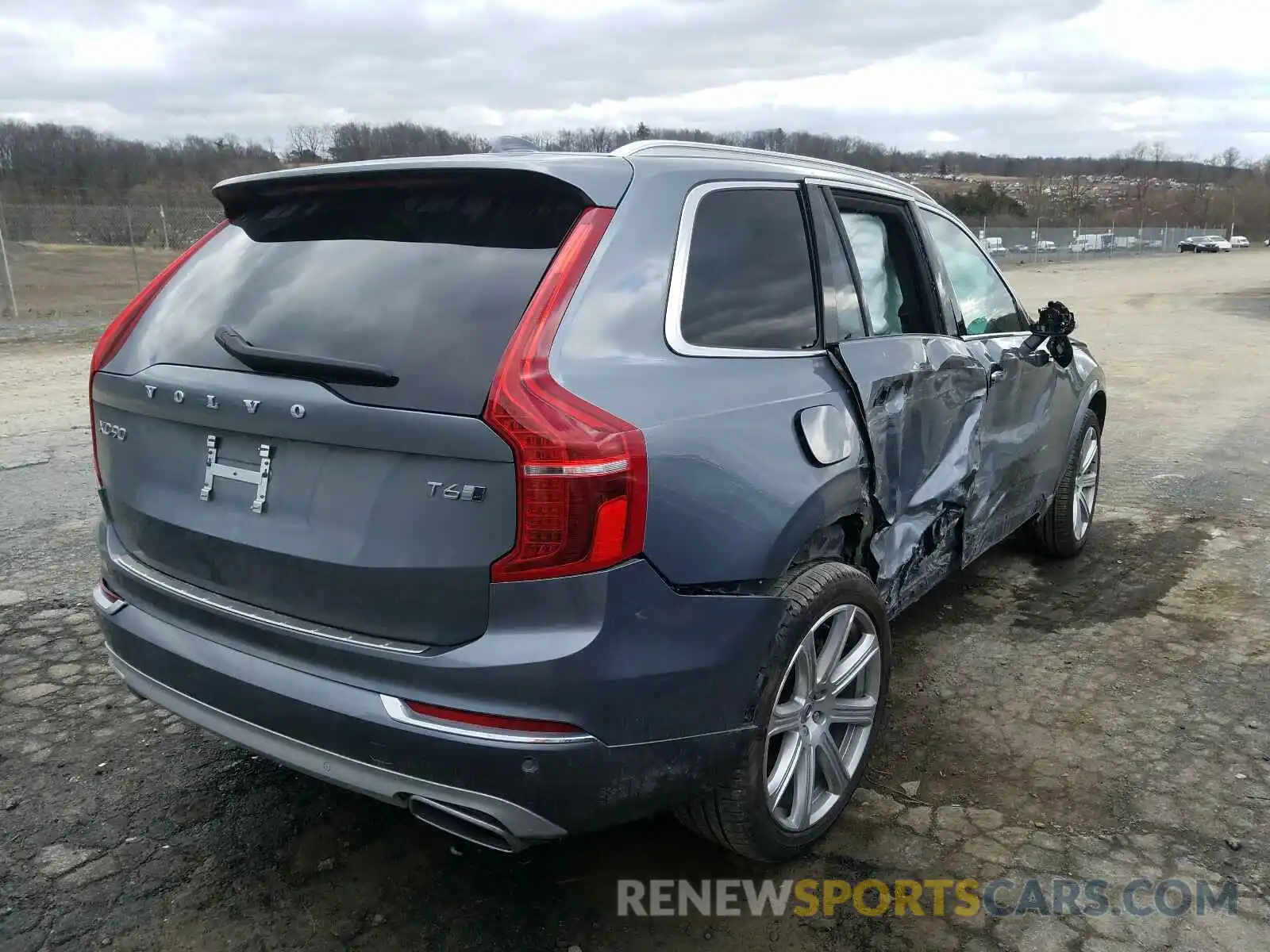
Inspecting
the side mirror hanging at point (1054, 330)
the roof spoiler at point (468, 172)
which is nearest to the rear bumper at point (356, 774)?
the roof spoiler at point (468, 172)

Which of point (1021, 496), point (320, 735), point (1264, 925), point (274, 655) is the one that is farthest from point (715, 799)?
point (1021, 496)

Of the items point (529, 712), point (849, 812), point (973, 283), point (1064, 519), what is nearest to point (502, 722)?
point (529, 712)

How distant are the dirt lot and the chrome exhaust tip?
1.31 feet

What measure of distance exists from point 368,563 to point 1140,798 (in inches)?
95.3

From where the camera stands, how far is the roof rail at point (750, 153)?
270cm

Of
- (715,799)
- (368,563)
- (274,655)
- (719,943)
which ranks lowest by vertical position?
(719,943)

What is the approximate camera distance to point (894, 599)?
3.31 meters

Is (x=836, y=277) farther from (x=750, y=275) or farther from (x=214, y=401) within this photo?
(x=214, y=401)

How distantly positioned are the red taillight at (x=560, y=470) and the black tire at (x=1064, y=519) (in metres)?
3.54

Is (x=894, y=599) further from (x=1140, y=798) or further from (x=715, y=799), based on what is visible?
(x=715, y=799)

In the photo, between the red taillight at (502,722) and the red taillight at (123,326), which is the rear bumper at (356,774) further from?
the red taillight at (123,326)

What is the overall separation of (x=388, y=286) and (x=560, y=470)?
0.70m

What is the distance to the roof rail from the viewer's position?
2.70 metres

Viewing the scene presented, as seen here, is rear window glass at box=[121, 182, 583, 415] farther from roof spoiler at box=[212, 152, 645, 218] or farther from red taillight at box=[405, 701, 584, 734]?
red taillight at box=[405, 701, 584, 734]
